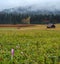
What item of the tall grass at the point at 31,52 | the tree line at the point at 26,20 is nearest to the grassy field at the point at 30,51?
the tall grass at the point at 31,52

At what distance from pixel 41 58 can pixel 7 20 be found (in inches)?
4317

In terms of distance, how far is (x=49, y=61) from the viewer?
32.1 feet

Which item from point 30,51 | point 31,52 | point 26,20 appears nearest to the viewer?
point 31,52

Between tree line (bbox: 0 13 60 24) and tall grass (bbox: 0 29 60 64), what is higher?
tall grass (bbox: 0 29 60 64)

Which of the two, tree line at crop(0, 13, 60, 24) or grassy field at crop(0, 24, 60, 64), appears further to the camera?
tree line at crop(0, 13, 60, 24)

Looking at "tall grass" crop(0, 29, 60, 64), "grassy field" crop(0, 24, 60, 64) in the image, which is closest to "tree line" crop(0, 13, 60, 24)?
"grassy field" crop(0, 24, 60, 64)

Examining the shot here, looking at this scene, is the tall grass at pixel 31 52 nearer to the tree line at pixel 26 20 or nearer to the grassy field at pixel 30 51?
the grassy field at pixel 30 51

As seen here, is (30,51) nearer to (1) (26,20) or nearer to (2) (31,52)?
(2) (31,52)

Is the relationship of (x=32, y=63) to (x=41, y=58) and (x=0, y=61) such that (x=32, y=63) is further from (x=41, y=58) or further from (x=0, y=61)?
(x=41, y=58)

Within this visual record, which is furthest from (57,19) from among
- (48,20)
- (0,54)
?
(0,54)

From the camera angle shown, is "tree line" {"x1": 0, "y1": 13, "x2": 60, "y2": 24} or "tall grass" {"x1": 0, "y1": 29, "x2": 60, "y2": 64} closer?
"tall grass" {"x1": 0, "y1": 29, "x2": 60, "y2": 64}

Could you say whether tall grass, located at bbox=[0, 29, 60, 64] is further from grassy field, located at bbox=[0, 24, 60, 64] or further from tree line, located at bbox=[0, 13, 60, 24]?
tree line, located at bbox=[0, 13, 60, 24]

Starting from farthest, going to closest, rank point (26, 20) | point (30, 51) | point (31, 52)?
point (26, 20) → point (30, 51) → point (31, 52)

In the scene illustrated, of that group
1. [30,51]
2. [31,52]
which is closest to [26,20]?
[30,51]
